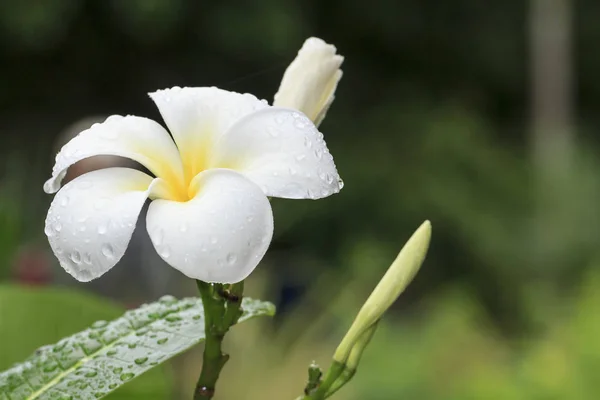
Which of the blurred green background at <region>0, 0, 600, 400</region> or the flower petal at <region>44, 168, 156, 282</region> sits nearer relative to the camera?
the flower petal at <region>44, 168, 156, 282</region>

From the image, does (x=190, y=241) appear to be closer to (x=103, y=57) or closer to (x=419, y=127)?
(x=419, y=127)

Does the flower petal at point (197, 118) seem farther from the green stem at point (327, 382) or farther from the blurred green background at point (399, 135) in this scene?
the blurred green background at point (399, 135)

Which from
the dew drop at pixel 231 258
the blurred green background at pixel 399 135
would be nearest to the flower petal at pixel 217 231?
the dew drop at pixel 231 258

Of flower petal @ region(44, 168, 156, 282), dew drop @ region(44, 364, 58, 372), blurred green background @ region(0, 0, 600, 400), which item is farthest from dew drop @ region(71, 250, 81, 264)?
blurred green background @ region(0, 0, 600, 400)

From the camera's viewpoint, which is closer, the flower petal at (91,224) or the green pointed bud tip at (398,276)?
the flower petal at (91,224)

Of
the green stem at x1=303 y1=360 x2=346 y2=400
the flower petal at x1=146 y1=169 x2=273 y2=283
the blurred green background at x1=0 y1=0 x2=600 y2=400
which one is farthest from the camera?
the blurred green background at x1=0 y1=0 x2=600 y2=400

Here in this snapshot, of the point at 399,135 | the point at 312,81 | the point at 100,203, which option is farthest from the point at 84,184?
the point at 399,135

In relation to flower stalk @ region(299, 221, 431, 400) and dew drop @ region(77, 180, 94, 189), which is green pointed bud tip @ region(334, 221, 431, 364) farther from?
dew drop @ region(77, 180, 94, 189)
